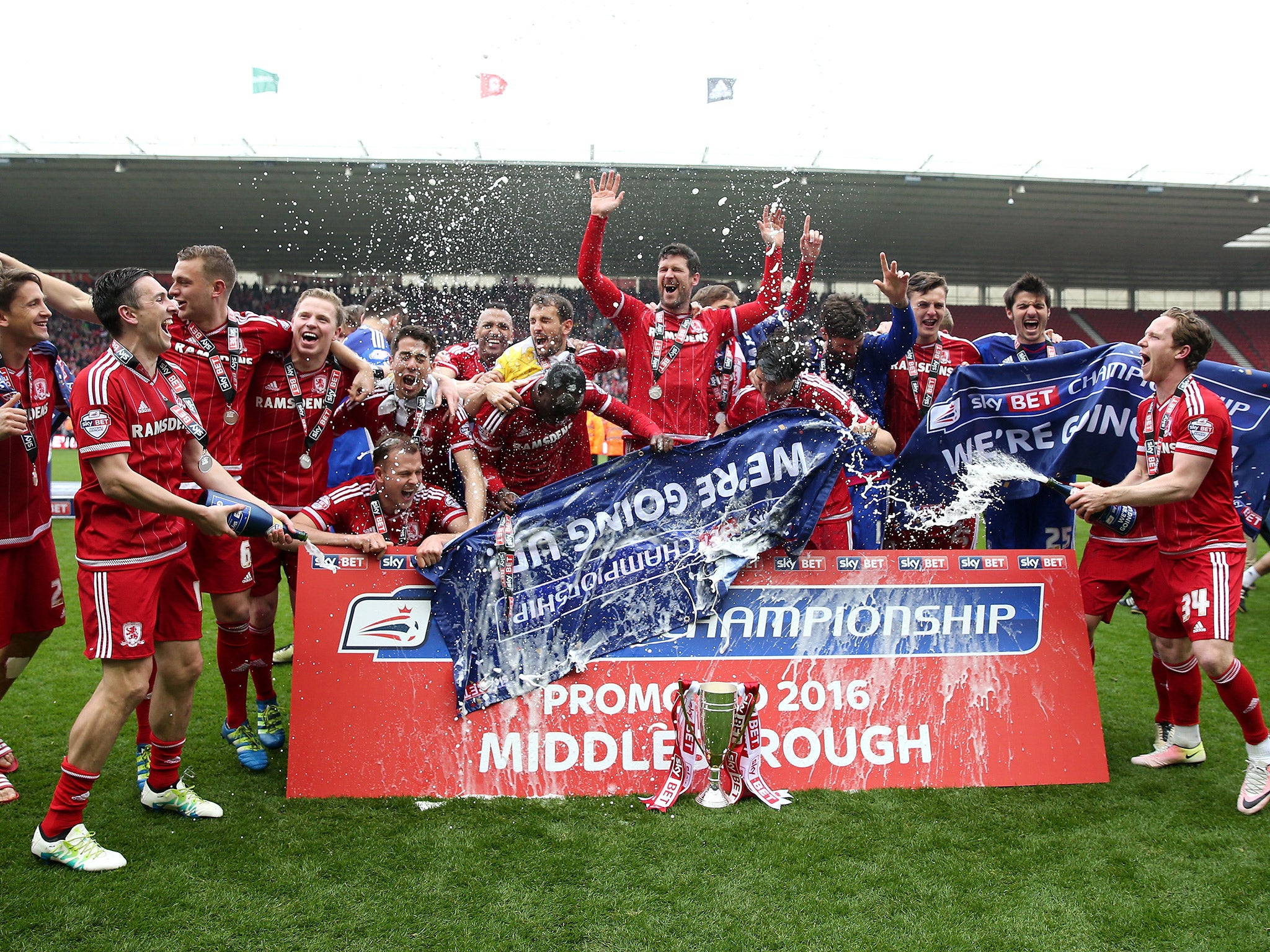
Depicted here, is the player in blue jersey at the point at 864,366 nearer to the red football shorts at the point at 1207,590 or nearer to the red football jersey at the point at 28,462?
the red football shorts at the point at 1207,590

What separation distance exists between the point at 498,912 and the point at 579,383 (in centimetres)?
238

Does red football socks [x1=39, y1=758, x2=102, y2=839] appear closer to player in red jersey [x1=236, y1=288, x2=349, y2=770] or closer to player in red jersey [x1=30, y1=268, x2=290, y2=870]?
player in red jersey [x1=30, y1=268, x2=290, y2=870]

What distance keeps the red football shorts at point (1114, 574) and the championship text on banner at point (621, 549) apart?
1643 millimetres

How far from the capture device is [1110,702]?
227 inches

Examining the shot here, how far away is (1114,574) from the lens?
493 cm

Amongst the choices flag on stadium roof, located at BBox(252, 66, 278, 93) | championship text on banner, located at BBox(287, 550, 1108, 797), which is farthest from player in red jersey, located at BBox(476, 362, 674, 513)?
flag on stadium roof, located at BBox(252, 66, 278, 93)

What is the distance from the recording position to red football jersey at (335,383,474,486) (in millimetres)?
4977

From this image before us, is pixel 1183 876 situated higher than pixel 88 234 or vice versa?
pixel 88 234

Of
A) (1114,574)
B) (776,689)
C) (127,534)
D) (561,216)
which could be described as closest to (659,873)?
(776,689)

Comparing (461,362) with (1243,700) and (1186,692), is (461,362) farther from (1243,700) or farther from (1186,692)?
(1243,700)

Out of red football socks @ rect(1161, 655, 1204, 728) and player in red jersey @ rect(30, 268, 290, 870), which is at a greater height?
player in red jersey @ rect(30, 268, 290, 870)

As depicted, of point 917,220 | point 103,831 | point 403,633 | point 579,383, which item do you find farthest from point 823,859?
point 917,220

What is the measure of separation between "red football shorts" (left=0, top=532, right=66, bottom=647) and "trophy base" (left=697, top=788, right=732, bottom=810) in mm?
3090

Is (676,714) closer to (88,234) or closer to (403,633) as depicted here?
(403,633)
